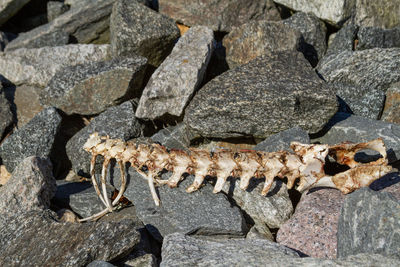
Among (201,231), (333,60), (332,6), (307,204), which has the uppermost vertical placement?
(332,6)

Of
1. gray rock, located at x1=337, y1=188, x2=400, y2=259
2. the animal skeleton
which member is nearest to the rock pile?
gray rock, located at x1=337, y1=188, x2=400, y2=259

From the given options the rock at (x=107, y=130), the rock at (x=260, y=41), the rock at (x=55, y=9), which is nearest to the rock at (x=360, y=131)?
the rock at (x=260, y=41)

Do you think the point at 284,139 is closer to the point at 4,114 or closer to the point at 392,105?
the point at 392,105

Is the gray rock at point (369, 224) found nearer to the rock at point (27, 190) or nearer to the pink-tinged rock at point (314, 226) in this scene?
the pink-tinged rock at point (314, 226)

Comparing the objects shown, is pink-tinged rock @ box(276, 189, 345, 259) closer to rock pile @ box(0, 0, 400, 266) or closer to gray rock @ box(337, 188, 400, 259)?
rock pile @ box(0, 0, 400, 266)

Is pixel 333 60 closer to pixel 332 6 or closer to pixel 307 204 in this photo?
pixel 332 6

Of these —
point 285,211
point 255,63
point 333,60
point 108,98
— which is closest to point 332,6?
point 333,60
